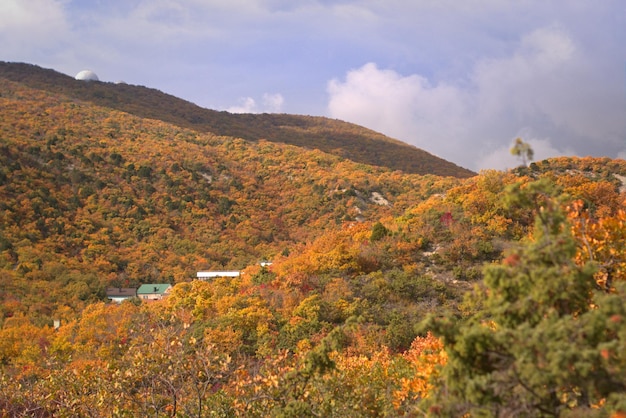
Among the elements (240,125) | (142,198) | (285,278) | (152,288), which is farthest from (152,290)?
(240,125)

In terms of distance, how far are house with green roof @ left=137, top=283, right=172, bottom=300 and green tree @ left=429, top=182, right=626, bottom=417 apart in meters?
33.1

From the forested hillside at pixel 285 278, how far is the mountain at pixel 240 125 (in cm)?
576

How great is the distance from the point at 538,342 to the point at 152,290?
117ft

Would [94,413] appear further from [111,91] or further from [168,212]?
[111,91]

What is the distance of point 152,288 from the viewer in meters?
37.7

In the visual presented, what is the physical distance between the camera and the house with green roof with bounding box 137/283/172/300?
3628 centimetres

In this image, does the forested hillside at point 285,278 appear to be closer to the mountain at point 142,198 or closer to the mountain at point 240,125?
the mountain at point 142,198

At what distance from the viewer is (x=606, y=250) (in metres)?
7.05

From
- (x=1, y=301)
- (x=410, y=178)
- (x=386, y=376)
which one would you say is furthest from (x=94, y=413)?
(x=410, y=178)

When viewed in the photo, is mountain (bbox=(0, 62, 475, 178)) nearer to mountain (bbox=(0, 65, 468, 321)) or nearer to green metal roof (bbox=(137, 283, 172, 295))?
mountain (bbox=(0, 65, 468, 321))

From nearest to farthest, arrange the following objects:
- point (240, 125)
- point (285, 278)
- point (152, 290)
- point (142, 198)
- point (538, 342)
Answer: point (538, 342) < point (285, 278) < point (152, 290) < point (142, 198) < point (240, 125)

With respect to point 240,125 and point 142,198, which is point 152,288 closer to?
point 142,198

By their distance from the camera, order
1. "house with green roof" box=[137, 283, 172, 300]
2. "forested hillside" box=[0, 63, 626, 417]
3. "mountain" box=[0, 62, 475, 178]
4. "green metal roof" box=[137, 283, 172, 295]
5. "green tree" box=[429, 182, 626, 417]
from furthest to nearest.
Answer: "mountain" box=[0, 62, 475, 178] → "green metal roof" box=[137, 283, 172, 295] → "house with green roof" box=[137, 283, 172, 300] → "forested hillside" box=[0, 63, 626, 417] → "green tree" box=[429, 182, 626, 417]

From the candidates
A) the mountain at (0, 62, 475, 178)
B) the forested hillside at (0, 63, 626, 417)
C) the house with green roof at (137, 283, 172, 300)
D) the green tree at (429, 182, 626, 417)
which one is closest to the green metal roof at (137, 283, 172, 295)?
the house with green roof at (137, 283, 172, 300)
